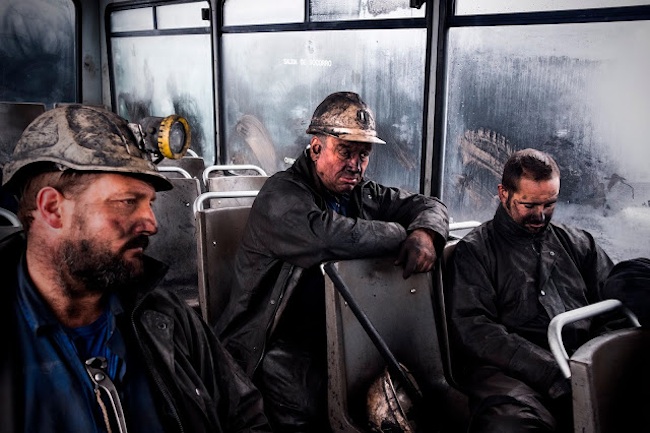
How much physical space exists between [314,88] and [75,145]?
349 cm

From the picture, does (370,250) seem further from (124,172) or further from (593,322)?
(124,172)

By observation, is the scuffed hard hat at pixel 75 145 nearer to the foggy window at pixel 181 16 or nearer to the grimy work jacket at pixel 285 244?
the grimy work jacket at pixel 285 244

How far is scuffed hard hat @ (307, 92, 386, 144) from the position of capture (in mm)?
2574

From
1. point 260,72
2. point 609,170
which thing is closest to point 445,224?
point 609,170

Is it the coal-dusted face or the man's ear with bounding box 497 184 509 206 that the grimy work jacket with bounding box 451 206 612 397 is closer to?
the man's ear with bounding box 497 184 509 206

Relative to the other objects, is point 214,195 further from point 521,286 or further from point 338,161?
point 521,286

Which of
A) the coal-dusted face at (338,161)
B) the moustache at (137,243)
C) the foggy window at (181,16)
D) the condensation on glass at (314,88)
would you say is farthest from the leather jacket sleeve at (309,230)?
the foggy window at (181,16)

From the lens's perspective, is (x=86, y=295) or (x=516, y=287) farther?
(x=516, y=287)

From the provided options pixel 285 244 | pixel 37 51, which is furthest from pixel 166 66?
pixel 285 244

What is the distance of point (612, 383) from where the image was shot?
1.54m

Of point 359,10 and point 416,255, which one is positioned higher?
point 359,10

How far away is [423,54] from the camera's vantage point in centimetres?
357

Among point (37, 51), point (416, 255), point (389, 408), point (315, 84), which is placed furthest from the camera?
point (37, 51)

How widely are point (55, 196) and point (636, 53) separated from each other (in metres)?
2.41
